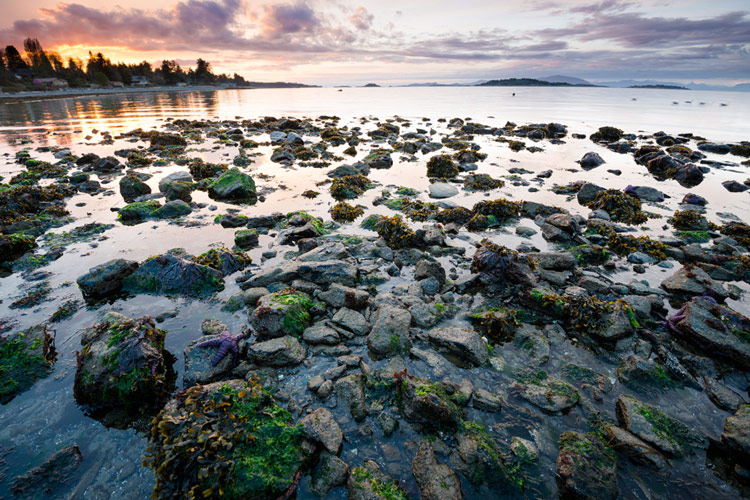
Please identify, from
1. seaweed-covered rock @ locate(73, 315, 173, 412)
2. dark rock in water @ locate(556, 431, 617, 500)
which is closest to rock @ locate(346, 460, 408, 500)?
dark rock in water @ locate(556, 431, 617, 500)

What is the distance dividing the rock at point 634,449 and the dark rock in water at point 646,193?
14321 millimetres

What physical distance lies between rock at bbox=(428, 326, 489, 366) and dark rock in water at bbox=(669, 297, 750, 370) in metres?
3.90

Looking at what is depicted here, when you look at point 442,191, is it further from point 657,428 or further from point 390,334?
point 657,428

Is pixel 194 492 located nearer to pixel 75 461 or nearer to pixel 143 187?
pixel 75 461

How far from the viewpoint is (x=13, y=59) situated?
108750 millimetres

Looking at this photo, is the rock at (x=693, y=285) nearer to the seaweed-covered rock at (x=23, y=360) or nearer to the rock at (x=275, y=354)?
the rock at (x=275, y=354)

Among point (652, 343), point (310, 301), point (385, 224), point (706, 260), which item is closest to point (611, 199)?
point (706, 260)

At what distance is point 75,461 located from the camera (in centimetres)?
383

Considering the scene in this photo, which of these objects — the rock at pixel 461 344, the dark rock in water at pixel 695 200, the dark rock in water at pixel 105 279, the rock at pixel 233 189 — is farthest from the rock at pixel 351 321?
the dark rock in water at pixel 695 200

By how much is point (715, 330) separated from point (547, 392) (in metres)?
3.70

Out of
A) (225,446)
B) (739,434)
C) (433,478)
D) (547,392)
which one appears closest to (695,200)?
(739,434)

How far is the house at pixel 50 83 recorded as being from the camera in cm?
9275

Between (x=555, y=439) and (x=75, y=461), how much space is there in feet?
20.2

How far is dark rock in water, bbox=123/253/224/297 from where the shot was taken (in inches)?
279
